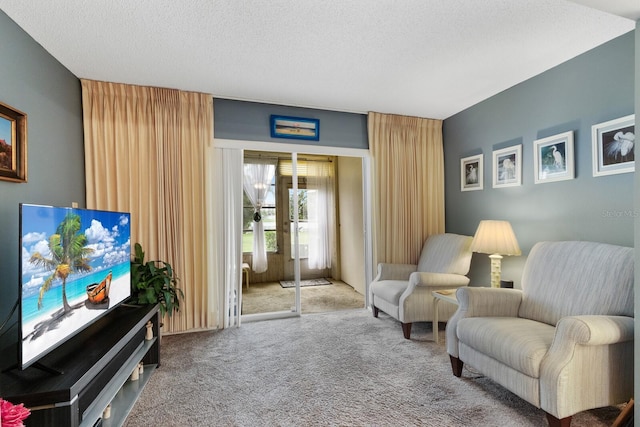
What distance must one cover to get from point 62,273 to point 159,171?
5.65ft

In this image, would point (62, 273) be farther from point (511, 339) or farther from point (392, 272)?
point (392, 272)

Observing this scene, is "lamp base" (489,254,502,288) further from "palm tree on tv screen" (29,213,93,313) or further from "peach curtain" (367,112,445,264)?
"palm tree on tv screen" (29,213,93,313)

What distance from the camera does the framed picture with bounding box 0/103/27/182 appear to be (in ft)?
6.14

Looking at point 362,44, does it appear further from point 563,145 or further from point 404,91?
point 563,145

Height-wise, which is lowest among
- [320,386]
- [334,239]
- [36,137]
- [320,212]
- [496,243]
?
[320,386]

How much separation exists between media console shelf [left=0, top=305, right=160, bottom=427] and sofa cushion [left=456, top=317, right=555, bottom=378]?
2.20 meters

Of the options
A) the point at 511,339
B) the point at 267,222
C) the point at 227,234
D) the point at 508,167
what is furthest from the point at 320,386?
the point at 508,167

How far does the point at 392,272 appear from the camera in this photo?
3723 millimetres

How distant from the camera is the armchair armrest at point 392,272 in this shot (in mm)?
3707

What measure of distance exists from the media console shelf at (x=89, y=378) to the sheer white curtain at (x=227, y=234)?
3.45ft

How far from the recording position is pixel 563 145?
2.67m

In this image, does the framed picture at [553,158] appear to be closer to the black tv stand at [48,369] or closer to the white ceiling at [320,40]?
the white ceiling at [320,40]

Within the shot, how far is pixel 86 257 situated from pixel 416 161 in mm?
3591

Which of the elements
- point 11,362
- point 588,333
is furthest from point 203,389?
point 588,333
